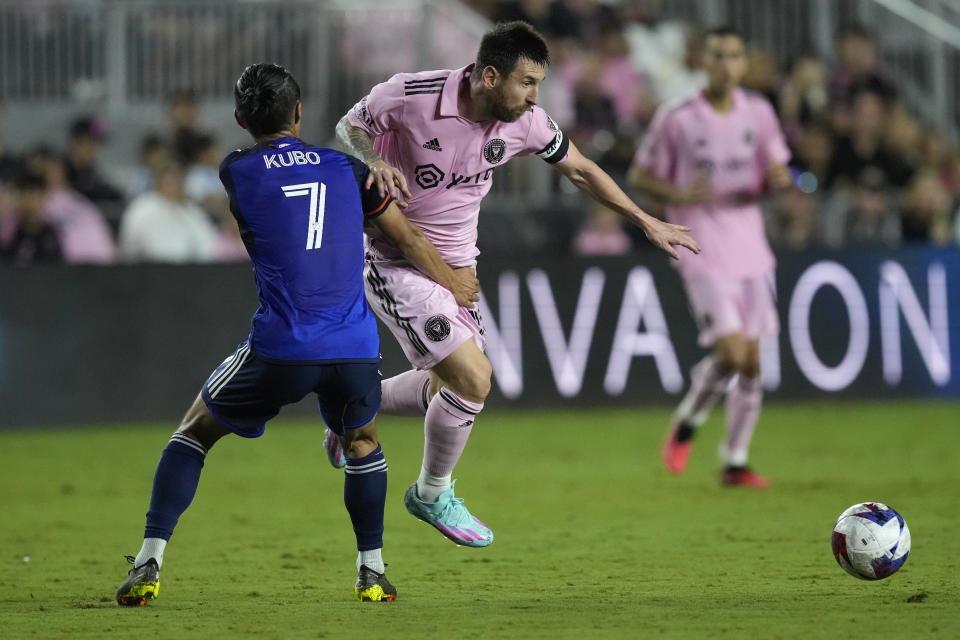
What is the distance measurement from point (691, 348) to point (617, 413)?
0.96m

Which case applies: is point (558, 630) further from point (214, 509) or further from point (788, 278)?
point (788, 278)

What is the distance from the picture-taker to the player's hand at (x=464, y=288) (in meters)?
6.91

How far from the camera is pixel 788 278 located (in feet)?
47.9

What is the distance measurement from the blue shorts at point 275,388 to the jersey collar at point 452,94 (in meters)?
1.41

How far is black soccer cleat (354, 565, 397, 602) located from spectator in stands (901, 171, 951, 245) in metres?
10.7

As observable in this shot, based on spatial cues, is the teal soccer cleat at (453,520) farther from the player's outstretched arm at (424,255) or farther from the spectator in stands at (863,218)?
the spectator in stands at (863,218)

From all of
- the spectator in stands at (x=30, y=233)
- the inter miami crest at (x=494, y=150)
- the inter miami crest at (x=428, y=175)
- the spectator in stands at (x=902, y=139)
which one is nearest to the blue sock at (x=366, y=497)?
the inter miami crest at (x=428, y=175)

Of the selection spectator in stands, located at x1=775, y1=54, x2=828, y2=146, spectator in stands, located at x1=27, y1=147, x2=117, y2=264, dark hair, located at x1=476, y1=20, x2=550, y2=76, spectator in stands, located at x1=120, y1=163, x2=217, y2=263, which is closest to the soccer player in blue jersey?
dark hair, located at x1=476, y1=20, x2=550, y2=76

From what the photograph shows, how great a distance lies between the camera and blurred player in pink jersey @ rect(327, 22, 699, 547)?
6734mm

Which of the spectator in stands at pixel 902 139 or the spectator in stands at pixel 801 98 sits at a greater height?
the spectator in stands at pixel 801 98

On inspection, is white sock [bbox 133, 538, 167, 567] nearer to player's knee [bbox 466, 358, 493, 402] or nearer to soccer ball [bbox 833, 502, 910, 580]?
player's knee [bbox 466, 358, 493, 402]

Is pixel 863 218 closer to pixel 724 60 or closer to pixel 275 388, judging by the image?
pixel 724 60

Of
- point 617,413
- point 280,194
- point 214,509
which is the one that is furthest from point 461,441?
point 617,413

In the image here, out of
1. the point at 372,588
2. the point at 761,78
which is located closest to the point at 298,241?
the point at 372,588
